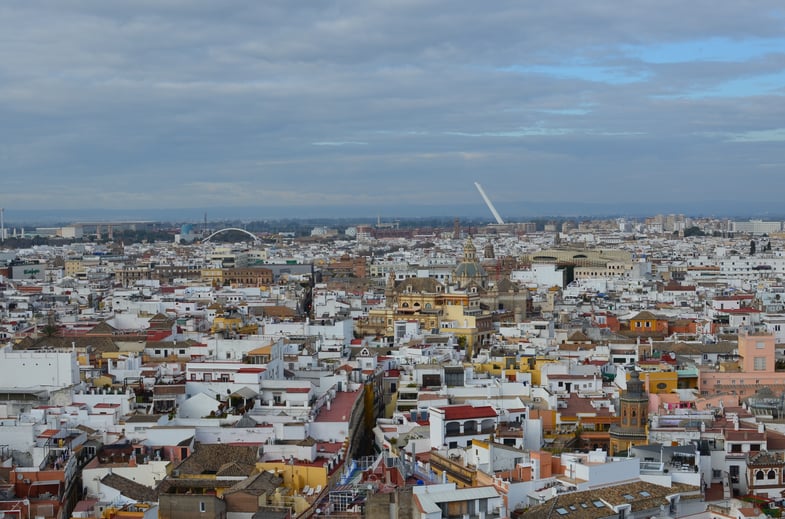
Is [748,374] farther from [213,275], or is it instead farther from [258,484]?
[213,275]

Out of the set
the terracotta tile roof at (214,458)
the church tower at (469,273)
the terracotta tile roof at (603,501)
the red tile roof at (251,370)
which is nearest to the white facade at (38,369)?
the red tile roof at (251,370)

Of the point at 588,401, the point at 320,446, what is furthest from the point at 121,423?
the point at 588,401

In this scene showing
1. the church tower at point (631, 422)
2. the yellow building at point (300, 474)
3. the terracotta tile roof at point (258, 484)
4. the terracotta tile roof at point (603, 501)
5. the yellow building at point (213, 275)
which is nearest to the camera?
the terracotta tile roof at point (603, 501)

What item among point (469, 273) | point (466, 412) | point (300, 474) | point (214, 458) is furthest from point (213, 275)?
point (300, 474)

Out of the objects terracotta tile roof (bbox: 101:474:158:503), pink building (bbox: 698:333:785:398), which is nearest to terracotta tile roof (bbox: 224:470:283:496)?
terracotta tile roof (bbox: 101:474:158:503)

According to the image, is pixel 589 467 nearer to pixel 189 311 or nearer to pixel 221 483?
pixel 221 483

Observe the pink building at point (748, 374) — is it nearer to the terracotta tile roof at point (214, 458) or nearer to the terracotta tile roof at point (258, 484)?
the terracotta tile roof at point (214, 458)
